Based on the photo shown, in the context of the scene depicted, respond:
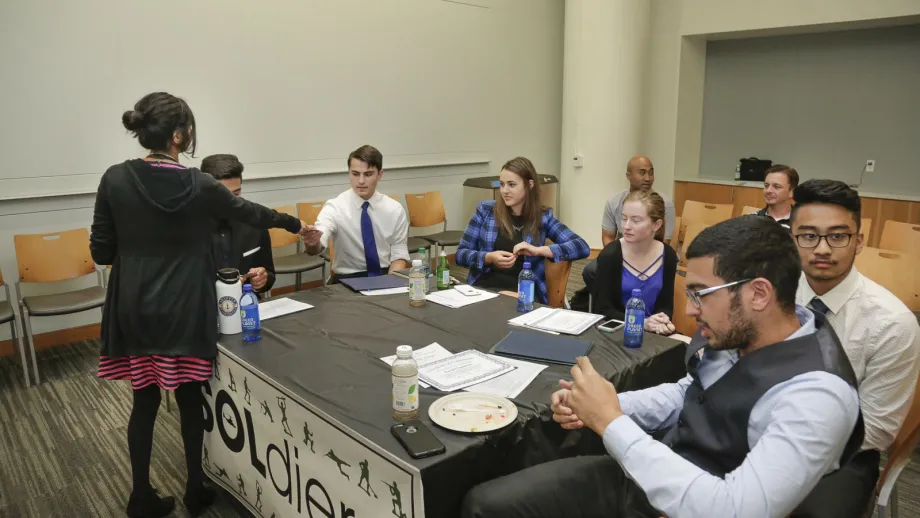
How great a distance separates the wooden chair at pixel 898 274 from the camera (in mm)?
3189

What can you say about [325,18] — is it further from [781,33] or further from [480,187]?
[781,33]

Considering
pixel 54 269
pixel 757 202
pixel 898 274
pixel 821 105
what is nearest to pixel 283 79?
pixel 54 269

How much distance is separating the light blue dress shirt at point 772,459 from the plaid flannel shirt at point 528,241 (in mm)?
2008

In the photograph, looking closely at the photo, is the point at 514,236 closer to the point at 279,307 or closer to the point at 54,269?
the point at 279,307

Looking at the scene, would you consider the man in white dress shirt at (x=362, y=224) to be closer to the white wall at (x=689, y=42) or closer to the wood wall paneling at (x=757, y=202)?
the wood wall paneling at (x=757, y=202)

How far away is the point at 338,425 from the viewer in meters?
1.71

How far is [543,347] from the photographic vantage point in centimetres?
221

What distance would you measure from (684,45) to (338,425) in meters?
6.76

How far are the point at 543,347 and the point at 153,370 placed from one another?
4.74 feet

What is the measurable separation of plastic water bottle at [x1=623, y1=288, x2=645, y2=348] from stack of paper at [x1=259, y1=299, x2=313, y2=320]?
1396 millimetres

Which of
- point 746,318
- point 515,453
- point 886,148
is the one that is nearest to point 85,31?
point 515,453

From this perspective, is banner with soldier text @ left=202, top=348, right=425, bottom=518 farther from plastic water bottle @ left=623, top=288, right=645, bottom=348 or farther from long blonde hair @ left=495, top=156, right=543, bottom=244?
long blonde hair @ left=495, top=156, right=543, bottom=244

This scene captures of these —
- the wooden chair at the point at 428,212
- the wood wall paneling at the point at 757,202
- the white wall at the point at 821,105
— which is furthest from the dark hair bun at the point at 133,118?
the white wall at the point at 821,105

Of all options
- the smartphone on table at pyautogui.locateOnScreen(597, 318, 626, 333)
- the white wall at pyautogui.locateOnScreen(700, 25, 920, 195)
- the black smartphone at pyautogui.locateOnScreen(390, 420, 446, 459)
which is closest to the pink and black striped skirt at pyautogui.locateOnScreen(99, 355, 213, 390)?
the black smartphone at pyautogui.locateOnScreen(390, 420, 446, 459)
